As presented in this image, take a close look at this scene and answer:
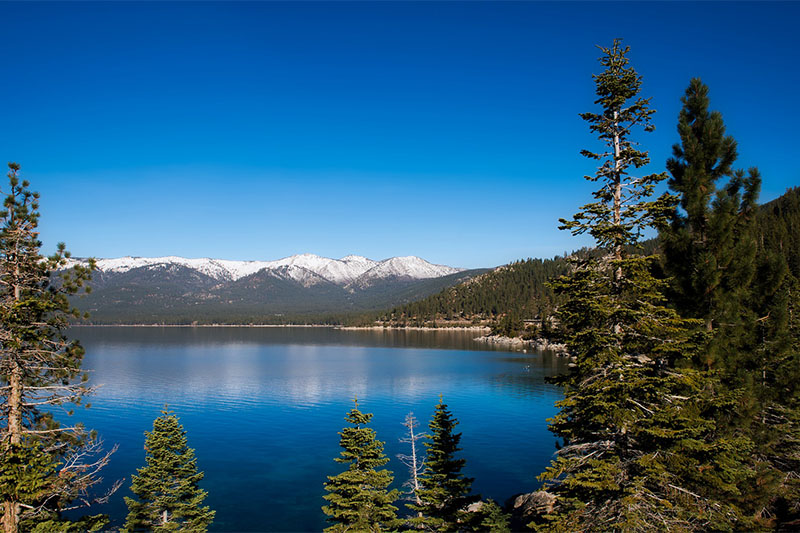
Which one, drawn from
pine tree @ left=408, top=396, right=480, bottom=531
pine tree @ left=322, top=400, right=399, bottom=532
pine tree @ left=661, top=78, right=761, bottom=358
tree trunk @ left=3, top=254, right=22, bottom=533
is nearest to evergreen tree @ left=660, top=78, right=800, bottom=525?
pine tree @ left=661, top=78, right=761, bottom=358

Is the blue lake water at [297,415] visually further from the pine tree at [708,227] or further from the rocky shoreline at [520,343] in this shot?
the pine tree at [708,227]

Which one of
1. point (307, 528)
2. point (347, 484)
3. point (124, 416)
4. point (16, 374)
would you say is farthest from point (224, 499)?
point (124, 416)

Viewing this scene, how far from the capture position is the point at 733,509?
13.5 m

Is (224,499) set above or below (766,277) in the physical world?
below

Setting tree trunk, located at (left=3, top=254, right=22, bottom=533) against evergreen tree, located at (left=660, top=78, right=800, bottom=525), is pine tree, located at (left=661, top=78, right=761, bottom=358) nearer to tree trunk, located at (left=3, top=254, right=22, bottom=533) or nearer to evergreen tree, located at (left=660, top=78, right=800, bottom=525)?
evergreen tree, located at (left=660, top=78, right=800, bottom=525)

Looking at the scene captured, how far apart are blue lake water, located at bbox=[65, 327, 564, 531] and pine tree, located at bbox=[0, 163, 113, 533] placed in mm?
19059

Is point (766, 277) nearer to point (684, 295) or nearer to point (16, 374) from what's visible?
point (684, 295)

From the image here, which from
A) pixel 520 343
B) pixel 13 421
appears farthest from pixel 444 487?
pixel 520 343

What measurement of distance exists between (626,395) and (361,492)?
12196mm

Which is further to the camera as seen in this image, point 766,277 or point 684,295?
point 766,277

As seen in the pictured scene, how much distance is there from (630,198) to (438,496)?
1496 centimetres

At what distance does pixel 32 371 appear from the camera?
635 inches

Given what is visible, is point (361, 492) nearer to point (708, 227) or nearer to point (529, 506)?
point (529, 506)

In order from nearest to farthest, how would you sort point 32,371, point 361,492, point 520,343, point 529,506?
point 32,371 → point 361,492 → point 529,506 → point 520,343
